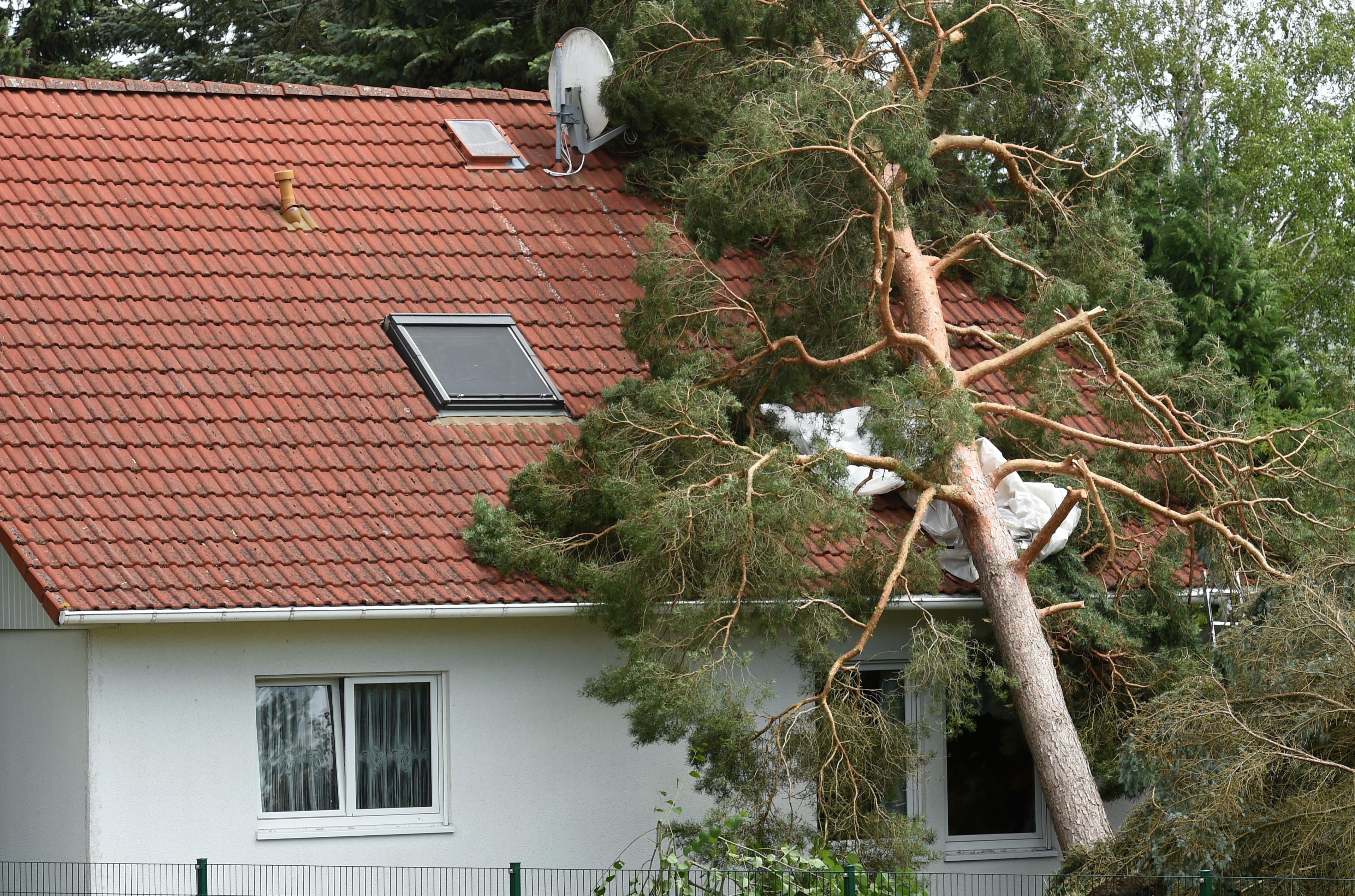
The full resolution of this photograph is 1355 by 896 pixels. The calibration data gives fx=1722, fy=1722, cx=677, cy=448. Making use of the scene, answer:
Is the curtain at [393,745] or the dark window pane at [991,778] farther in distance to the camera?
the dark window pane at [991,778]

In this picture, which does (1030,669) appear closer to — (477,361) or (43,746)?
(477,361)

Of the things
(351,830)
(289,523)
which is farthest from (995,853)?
(289,523)

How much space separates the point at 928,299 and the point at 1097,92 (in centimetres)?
285

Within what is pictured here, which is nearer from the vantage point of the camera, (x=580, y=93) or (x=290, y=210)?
(x=290, y=210)

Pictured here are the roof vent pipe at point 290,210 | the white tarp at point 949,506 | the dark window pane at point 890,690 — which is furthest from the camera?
the roof vent pipe at point 290,210

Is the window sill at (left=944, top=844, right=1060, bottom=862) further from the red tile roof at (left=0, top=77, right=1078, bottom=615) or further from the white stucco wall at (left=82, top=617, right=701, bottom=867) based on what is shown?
the red tile roof at (left=0, top=77, right=1078, bottom=615)

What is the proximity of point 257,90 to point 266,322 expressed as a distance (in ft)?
10.0

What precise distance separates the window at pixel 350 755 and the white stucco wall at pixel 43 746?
1.04 meters

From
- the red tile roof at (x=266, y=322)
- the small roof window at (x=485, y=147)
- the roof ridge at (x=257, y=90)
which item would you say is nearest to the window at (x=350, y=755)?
the red tile roof at (x=266, y=322)

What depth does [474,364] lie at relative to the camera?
12.1 meters

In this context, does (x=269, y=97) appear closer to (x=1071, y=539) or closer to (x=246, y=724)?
(x=246, y=724)

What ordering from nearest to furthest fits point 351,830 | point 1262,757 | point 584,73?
point 1262,757
point 351,830
point 584,73

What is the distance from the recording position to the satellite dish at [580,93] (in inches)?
561

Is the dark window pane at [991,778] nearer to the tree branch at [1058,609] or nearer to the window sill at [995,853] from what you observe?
the window sill at [995,853]
